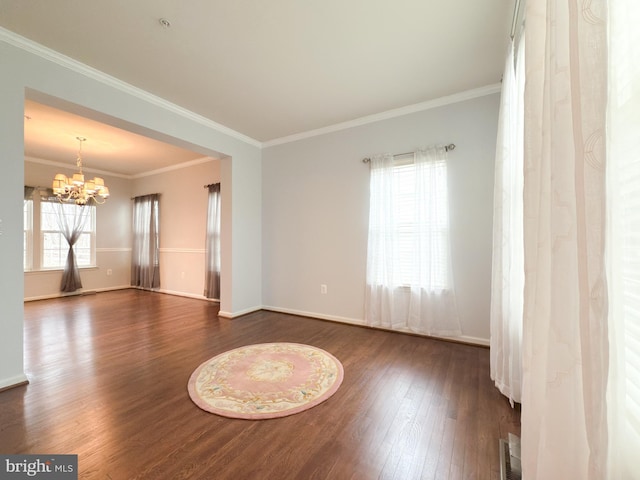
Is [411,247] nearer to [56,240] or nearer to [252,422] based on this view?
[252,422]

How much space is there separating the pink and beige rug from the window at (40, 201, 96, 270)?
5.30 meters

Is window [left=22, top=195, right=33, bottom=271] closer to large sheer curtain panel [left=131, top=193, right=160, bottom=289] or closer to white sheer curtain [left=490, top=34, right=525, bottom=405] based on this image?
large sheer curtain panel [left=131, top=193, right=160, bottom=289]

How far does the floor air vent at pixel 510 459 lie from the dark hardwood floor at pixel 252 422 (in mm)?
50

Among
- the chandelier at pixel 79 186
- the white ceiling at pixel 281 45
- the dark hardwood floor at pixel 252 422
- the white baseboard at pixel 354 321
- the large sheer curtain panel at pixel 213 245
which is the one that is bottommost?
the dark hardwood floor at pixel 252 422

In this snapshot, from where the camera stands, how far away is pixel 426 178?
2.97 metres

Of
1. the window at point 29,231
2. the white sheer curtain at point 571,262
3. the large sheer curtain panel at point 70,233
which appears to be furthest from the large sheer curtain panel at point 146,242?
the white sheer curtain at point 571,262

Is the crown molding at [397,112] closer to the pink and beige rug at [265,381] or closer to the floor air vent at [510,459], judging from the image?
the pink and beige rug at [265,381]

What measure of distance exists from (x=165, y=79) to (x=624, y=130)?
328 cm

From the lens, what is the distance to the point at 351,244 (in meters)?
3.53

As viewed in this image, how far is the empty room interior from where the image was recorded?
2.14 feet

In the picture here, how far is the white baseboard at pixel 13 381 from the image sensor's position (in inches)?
76.0

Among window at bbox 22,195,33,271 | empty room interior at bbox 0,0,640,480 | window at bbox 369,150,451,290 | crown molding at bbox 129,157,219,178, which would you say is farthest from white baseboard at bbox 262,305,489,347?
window at bbox 22,195,33,271

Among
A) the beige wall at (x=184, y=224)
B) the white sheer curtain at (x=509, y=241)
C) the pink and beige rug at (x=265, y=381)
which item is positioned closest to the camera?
the white sheer curtain at (x=509, y=241)

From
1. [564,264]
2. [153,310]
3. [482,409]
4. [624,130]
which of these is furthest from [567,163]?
[153,310]
